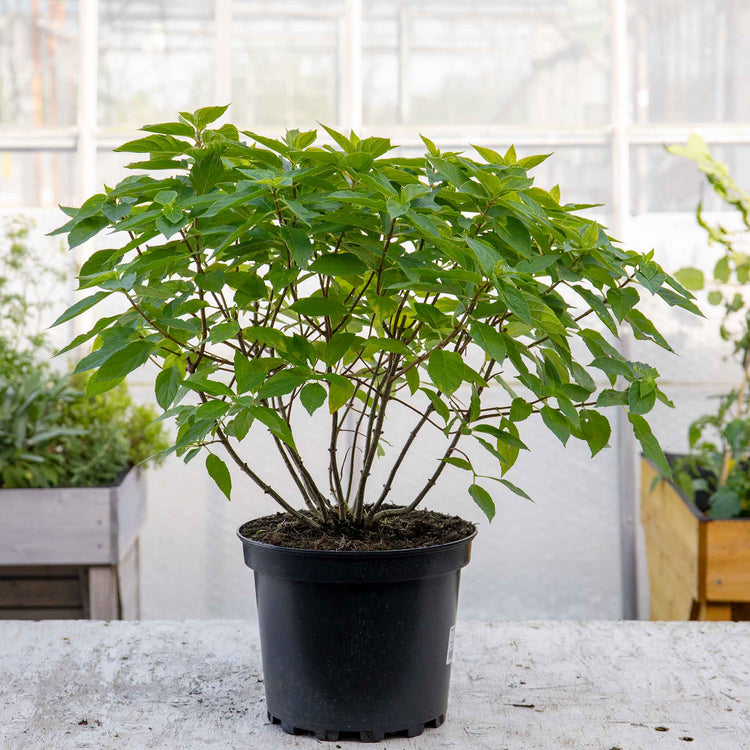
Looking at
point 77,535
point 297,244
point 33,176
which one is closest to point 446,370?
point 297,244

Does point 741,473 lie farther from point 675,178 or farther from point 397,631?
point 397,631

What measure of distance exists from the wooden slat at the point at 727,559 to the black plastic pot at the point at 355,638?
0.97m

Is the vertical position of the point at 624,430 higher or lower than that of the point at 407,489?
higher

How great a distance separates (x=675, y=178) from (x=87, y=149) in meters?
1.46

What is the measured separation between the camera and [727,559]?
1586 mm

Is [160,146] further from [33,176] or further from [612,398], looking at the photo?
[33,176]

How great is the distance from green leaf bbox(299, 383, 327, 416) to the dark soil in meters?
0.18

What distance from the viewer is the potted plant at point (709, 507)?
159cm

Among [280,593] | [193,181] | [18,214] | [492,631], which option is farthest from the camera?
[18,214]

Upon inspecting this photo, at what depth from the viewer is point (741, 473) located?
Result: 69.9 inches

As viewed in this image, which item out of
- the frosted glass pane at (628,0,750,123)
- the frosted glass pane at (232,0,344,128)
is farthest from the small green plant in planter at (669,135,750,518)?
the frosted glass pane at (232,0,344,128)

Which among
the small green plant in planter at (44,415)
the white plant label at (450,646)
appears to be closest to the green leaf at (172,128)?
the white plant label at (450,646)

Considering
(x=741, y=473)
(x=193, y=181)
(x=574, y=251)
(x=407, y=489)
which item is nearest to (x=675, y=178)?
(x=741, y=473)

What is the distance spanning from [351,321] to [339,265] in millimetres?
200
